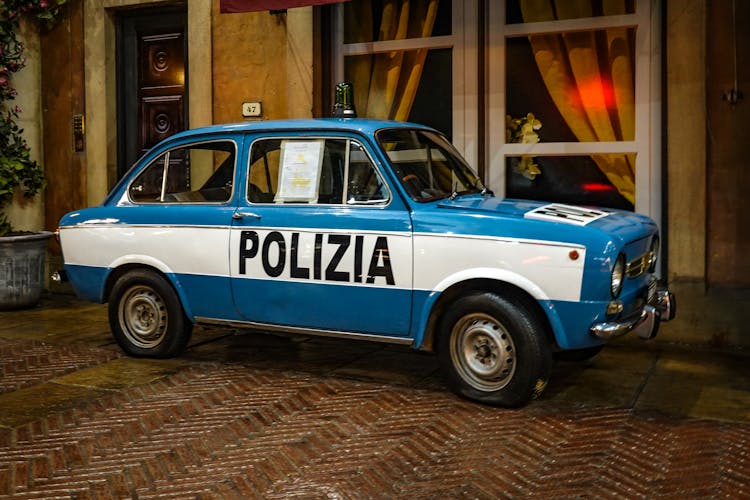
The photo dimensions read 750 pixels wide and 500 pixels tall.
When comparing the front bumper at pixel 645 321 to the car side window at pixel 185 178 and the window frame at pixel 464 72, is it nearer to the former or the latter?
the car side window at pixel 185 178

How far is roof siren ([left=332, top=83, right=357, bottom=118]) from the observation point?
6.05 metres

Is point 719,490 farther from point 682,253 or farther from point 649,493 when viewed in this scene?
point 682,253

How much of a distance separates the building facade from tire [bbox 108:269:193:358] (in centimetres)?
294

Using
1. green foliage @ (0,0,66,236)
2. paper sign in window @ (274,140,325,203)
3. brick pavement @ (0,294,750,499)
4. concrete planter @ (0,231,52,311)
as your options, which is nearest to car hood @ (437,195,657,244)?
paper sign in window @ (274,140,325,203)

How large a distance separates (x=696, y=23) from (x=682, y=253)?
1.92 metres

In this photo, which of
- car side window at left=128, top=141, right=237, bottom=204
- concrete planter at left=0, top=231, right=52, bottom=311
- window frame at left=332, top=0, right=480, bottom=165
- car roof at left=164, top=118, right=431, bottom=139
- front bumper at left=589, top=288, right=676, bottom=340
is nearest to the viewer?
front bumper at left=589, top=288, right=676, bottom=340

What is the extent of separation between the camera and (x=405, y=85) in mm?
8250

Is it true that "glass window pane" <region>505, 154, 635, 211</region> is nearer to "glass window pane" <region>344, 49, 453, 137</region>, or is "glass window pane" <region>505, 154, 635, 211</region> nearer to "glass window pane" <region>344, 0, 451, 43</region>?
"glass window pane" <region>344, 49, 453, 137</region>

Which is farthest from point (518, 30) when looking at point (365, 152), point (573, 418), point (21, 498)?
point (21, 498)

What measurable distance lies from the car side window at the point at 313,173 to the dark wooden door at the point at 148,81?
13.6ft

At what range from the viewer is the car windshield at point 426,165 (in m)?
5.20

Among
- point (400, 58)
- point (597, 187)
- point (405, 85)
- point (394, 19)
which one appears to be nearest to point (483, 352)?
point (597, 187)

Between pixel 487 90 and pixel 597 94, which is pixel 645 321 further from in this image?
pixel 487 90

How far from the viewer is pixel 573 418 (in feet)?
15.3
